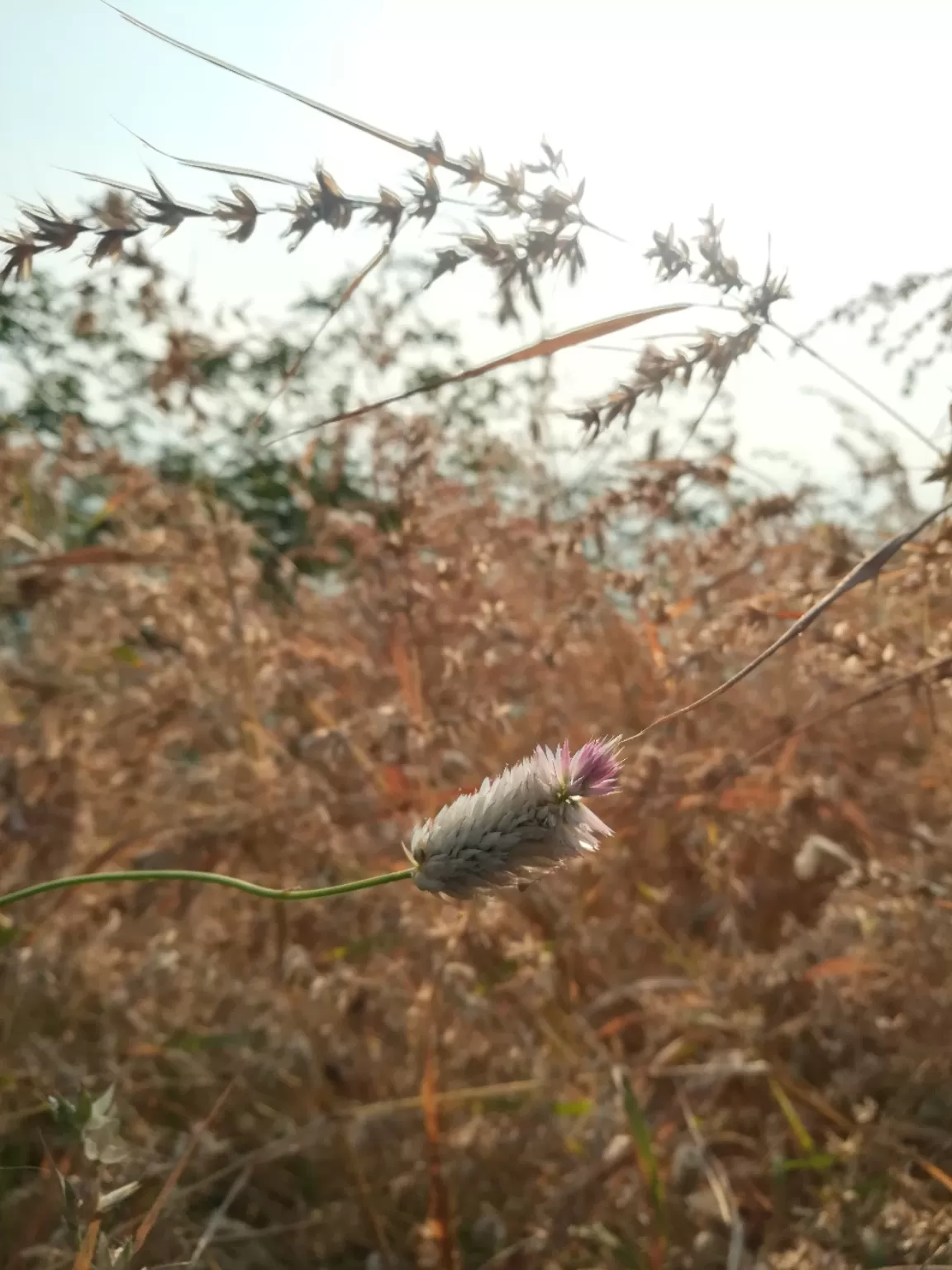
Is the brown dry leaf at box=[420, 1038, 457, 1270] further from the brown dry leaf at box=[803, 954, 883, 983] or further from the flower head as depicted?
the flower head

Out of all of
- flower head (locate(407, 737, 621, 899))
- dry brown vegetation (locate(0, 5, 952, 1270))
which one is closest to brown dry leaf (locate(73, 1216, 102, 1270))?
dry brown vegetation (locate(0, 5, 952, 1270))

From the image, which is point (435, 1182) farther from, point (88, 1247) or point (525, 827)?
point (525, 827)

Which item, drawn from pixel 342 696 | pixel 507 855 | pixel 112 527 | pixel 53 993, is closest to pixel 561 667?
pixel 342 696

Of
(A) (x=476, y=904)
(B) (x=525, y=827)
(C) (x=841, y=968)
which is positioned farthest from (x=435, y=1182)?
(B) (x=525, y=827)

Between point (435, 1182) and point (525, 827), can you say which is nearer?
point (525, 827)

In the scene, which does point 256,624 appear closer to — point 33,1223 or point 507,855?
→ point 33,1223

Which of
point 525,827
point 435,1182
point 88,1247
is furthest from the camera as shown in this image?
point 435,1182
